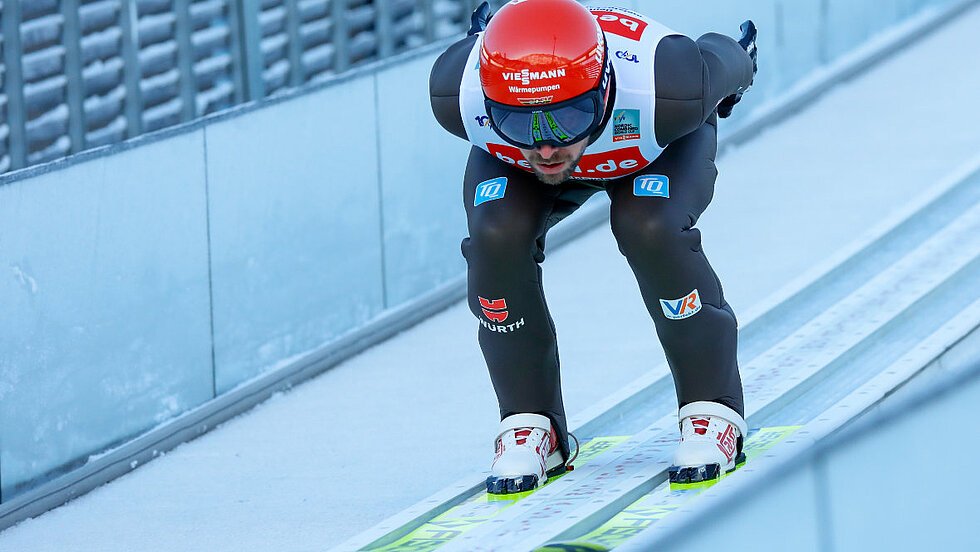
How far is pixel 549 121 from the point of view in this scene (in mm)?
2873

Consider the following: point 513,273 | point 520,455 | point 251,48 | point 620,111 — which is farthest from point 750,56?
point 251,48

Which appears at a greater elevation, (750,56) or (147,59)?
(750,56)

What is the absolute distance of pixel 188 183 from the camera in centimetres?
448

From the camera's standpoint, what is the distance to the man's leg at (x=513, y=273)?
314 centimetres

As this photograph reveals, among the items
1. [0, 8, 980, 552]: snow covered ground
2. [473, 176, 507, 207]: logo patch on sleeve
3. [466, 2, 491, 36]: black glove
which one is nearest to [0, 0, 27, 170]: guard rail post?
[0, 8, 980, 552]: snow covered ground

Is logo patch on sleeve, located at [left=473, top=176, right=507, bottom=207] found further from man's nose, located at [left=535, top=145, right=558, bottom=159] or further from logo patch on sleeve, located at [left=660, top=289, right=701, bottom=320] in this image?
logo patch on sleeve, located at [left=660, top=289, right=701, bottom=320]

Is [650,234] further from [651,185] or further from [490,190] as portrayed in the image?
[490,190]

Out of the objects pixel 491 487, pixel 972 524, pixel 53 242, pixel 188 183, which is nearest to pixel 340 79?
pixel 188 183

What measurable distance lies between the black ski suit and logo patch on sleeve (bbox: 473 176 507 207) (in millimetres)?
13

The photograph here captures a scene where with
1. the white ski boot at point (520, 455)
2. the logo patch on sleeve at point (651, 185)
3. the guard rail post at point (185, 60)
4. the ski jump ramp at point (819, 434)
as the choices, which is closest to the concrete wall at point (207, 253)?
the guard rail post at point (185, 60)

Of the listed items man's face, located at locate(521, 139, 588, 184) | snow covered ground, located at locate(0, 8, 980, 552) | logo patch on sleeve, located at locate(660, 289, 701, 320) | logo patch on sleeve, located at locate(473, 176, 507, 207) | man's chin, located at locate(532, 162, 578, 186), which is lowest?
snow covered ground, located at locate(0, 8, 980, 552)

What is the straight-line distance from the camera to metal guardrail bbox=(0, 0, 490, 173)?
421cm

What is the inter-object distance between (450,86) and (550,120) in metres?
0.34

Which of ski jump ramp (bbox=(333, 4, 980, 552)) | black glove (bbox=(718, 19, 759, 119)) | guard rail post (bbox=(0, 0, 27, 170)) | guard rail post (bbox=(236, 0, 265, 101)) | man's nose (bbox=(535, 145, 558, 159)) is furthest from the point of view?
guard rail post (bbox=(236, 0, 265, 101))
